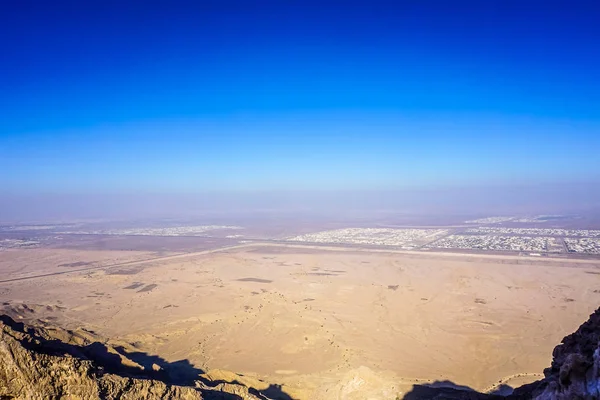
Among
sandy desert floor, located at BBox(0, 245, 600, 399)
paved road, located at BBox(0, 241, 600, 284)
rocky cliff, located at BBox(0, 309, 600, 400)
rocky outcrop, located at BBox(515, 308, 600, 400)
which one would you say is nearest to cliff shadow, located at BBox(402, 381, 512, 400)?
sandy desert floor, located at BBox(0, 245, 600, 399)

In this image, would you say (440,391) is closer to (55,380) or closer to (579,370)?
(579,370)

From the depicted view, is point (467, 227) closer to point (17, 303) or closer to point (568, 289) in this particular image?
point (568, 289)

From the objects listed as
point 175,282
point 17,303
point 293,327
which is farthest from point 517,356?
Result: point 17,303

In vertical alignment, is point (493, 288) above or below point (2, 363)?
below

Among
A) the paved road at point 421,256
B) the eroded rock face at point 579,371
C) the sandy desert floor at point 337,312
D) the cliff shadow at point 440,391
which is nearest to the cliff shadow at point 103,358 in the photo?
the sandy desert floor at point 337,312

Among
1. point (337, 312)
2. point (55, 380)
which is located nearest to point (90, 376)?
point (55, 380)

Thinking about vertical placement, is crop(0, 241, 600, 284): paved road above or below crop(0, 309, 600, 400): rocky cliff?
below

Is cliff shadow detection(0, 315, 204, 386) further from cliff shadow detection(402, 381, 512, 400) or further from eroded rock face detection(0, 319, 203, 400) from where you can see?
cliff shadow detection(402, 381, 512, 400)

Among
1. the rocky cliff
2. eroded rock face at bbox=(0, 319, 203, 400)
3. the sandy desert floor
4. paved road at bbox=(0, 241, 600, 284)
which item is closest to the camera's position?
the rocky cliff
